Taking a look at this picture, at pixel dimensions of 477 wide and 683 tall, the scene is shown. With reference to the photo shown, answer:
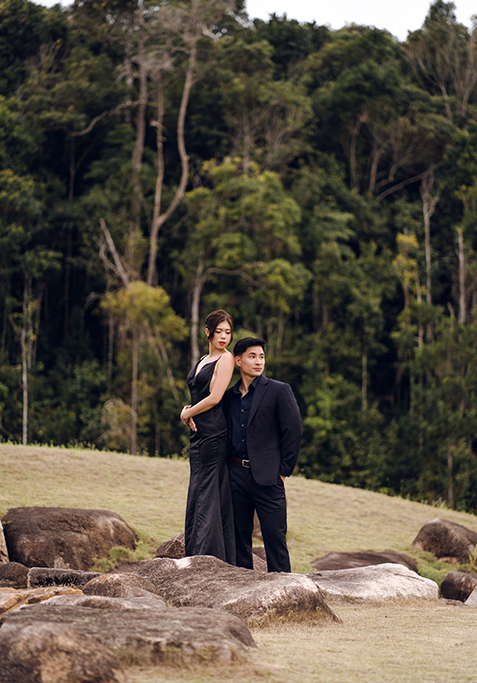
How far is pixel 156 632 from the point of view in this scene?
3199 millimetres

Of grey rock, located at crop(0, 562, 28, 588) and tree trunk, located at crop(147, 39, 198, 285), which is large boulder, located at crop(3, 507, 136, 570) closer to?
grey rock, located at crop(0, 562, 28, 588)

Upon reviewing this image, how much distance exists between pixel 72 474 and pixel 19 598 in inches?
245

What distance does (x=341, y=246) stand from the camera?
3056 centimetres

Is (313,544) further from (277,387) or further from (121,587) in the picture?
(121,587)

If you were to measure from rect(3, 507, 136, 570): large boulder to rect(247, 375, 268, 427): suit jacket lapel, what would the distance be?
8.92 ft

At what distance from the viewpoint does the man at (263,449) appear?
17.6 ft

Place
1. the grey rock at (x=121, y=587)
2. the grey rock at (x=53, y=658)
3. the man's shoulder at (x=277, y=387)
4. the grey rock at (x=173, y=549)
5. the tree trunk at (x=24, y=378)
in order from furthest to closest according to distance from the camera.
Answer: the tree trunk at (x=24, y=378) → the grey rock at (x=173, y=549) → the man's shoulder at (x=277, y=387) → the grey rock at (x=121, y=587) → the grey rock at (x=53, y=658)

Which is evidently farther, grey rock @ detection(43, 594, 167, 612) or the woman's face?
the woman's face

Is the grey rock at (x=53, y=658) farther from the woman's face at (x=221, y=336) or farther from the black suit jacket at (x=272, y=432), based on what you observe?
the woman's face at (x=221, y=336)

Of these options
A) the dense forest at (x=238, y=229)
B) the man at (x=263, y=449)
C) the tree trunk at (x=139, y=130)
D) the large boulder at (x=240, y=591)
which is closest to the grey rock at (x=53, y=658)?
the large boulder at (x=240, y=591)

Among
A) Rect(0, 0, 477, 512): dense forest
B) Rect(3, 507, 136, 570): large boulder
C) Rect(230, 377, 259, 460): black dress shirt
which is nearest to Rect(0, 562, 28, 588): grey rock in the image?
Rect(3, 507, 136, 570): large boulder

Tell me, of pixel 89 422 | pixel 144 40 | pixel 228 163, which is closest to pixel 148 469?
pixel 89 422

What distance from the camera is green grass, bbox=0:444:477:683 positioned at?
327 cm

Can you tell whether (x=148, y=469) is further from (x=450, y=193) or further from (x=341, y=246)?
(x=450, y=193)
